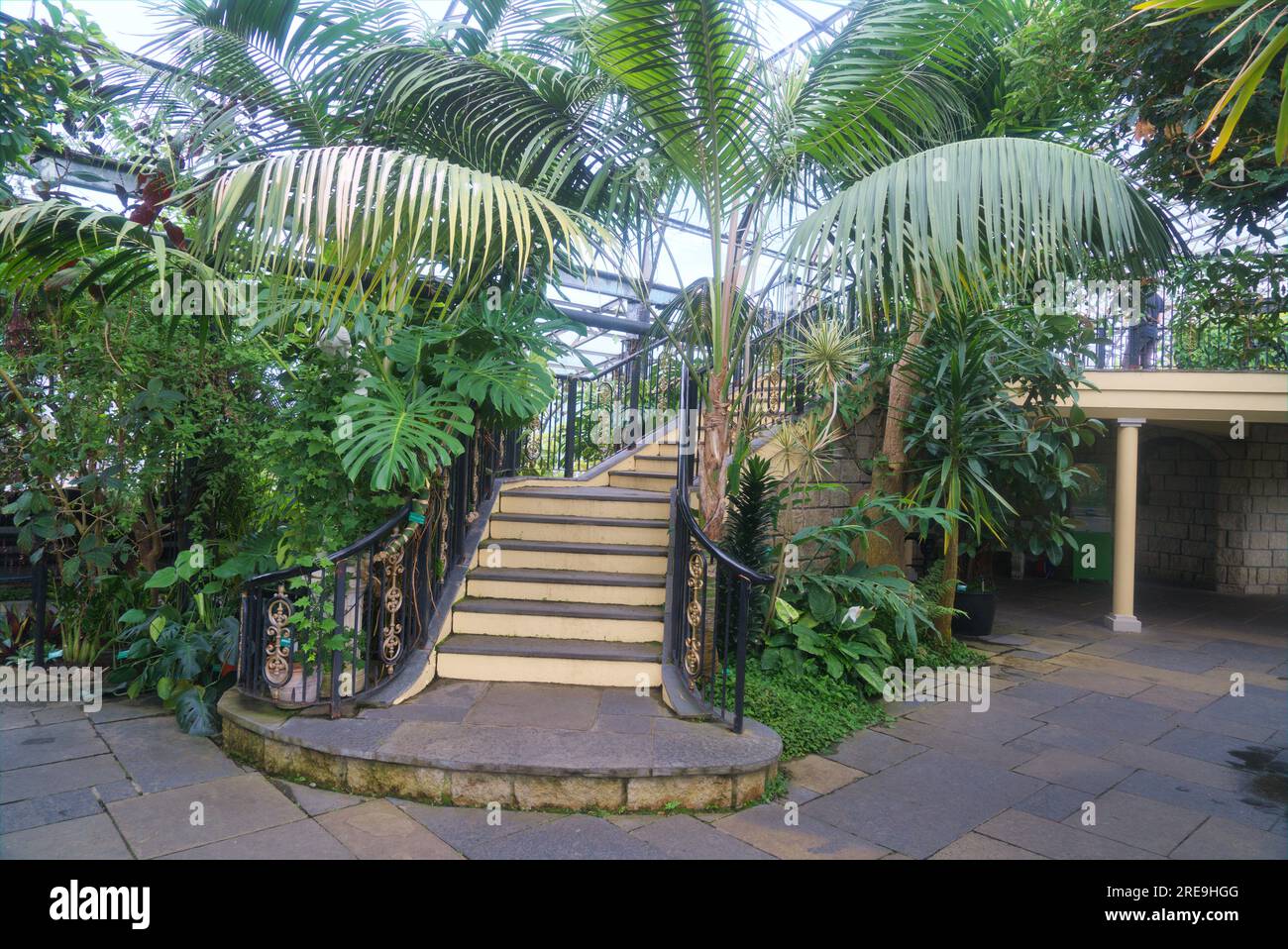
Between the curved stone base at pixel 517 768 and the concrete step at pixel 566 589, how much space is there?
1.31 metres

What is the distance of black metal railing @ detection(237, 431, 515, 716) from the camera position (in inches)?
142

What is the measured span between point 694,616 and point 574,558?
119cm

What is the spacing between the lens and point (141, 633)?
4516 mm

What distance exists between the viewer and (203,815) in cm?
293

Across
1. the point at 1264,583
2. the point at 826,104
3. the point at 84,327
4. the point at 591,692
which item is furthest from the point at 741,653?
the point at 1264,583

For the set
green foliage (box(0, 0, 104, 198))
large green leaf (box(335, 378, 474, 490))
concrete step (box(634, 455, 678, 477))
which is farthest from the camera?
concrete step (box(634, 455, 678, 477))

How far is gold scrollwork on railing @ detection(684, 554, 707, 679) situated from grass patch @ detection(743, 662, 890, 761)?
0.36 m

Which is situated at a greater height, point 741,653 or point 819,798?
point 741,653

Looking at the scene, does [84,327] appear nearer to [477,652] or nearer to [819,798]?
[477,652]

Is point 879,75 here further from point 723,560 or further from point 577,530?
point 577,530

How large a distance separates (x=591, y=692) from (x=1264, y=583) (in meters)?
11.5

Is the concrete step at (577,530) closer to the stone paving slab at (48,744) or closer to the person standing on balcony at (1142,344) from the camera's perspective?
the stone paving slab at (48,744)
